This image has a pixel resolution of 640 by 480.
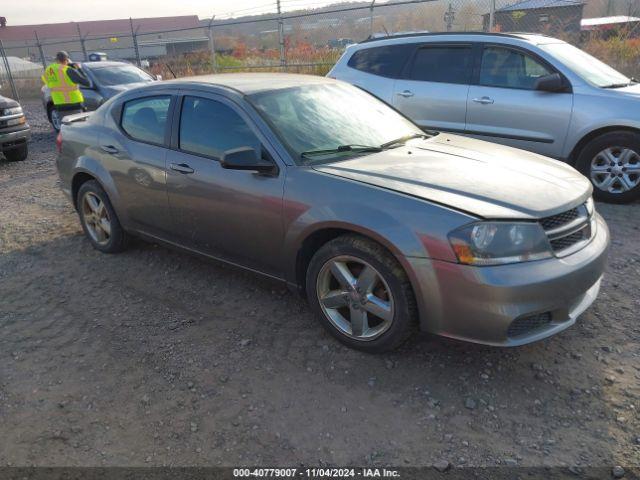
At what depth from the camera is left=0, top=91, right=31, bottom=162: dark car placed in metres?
9.23

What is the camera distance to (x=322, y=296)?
3.33m

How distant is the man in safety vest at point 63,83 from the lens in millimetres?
9875

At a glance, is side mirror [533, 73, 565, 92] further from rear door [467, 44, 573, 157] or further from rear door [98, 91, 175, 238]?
rear door [98, 91, 175, 238]

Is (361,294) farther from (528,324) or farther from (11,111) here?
(11,111)

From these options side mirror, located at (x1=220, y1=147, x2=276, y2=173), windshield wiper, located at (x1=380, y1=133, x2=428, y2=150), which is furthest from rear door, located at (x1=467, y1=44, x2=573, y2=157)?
side mirror, located at (x1=220, y1=147, x2=276, y2=173)

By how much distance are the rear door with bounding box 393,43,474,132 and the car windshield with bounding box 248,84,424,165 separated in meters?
2.41

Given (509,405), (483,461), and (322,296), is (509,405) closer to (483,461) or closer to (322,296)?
(483,461)

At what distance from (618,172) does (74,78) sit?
931 cm

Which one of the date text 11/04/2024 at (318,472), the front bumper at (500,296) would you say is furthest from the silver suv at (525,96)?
the date text 11/04/2024 at (318,472)

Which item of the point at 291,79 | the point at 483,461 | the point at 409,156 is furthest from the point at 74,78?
the point at 483,461

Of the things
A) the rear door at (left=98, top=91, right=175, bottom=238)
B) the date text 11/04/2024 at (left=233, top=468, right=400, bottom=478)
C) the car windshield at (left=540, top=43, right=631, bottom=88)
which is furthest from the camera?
the car windshield at (left=540, top=43, right=631, bottom=88)

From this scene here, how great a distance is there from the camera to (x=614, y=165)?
562 centimetres

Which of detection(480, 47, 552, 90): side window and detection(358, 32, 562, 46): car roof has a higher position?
detection(358, 32, 562, 46): car roof

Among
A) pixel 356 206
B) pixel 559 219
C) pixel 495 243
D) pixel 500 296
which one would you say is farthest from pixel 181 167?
pixel 559 219
